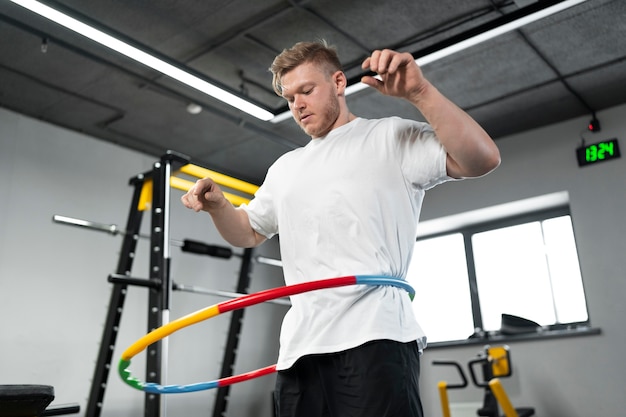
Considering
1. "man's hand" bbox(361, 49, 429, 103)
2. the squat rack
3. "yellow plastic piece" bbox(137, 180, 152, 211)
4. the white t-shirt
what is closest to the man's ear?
the white t-shirt

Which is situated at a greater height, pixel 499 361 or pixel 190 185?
pixel 190 185

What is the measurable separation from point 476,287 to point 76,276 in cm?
359

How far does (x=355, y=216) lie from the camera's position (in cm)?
134

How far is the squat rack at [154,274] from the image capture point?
330 centimetres

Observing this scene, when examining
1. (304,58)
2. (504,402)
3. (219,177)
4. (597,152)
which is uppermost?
(597,152)

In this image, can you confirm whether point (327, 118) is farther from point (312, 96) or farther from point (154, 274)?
point (154, 274)

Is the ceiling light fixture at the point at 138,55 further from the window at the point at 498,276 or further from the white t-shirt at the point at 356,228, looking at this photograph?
the window at the point at 498,276

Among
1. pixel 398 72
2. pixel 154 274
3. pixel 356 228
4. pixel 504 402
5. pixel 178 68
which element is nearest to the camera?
pixel 398 72

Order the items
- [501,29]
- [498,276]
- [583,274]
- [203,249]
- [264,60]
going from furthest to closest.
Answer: [498,276]
[583,274]
[264,60]
[203,249]
[501,29]

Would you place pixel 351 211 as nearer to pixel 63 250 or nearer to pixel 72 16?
pixel 72 16

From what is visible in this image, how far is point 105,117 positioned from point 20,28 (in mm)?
1320

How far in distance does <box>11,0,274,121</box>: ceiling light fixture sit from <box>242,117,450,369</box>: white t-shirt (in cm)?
228

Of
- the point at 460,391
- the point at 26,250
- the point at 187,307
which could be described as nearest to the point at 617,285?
the point at 460,391

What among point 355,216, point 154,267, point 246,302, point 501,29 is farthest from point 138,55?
point 355,216
